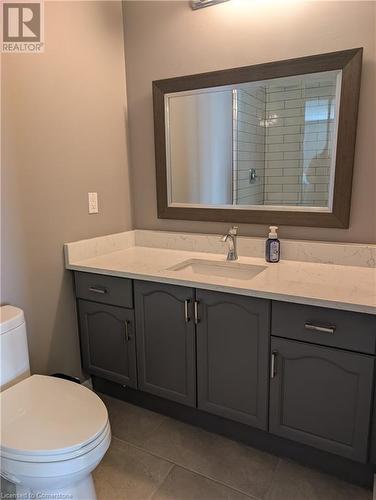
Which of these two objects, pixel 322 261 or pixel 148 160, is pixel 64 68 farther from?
pixel 322 261

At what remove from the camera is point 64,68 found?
1.87m

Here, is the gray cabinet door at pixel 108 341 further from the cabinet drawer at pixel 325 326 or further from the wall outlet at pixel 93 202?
the cabinet drawer at pixel 325 326

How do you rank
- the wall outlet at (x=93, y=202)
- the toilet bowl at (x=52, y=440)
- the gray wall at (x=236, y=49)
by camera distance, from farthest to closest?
→ 1. the wall outlet at (x=93, y=202)
2. the gray wall at (x=236, y=49)
3. the toilet bowl at (x=52, y=440)

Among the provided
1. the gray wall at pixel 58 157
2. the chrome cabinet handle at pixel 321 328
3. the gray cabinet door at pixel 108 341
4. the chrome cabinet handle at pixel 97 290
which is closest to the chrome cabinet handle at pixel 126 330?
the gray cabinet door at pixel 108 341

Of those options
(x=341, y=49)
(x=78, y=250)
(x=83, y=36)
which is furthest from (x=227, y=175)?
(x=83, y=36)

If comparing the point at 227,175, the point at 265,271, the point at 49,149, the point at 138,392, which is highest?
the point at 49,149

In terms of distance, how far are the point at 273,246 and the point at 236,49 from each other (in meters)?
1.06

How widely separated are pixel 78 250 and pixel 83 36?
1165mm

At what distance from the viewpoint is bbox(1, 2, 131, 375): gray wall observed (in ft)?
5.51

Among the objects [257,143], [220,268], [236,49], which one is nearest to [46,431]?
[220,268]

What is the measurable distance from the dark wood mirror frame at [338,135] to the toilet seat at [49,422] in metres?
1.19

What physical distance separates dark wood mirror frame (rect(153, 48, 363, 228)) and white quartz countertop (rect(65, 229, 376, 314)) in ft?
0.74

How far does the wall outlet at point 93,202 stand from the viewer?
2087mm

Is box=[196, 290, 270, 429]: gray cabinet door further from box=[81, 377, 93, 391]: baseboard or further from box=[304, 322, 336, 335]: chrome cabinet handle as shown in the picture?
box=[81, 377, 93, 391]: baseboard
